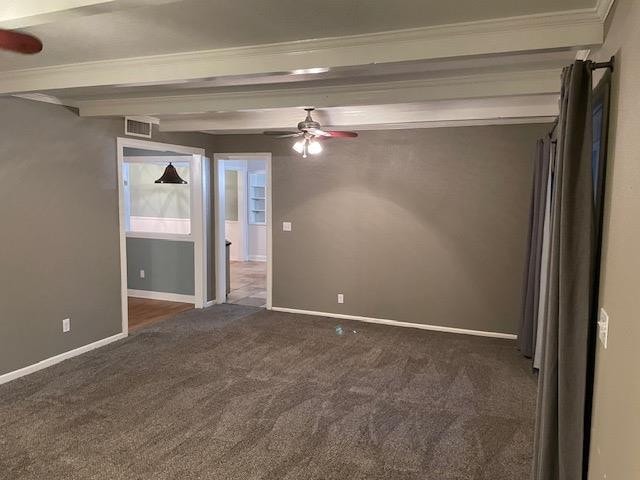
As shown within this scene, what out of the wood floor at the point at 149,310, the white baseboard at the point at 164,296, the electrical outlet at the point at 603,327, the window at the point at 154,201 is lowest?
the wood floor at the point at 149,310

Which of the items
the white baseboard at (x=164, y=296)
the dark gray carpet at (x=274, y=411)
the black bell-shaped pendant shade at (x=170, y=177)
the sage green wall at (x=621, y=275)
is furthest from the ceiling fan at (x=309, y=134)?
the white baseboard at (x=164, y=296)

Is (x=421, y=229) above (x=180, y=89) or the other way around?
the other way around

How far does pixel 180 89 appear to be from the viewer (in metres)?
3.84

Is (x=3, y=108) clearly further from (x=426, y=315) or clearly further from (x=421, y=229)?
(x=426, y=315)

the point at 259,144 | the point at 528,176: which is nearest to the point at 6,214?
the point at 259,144

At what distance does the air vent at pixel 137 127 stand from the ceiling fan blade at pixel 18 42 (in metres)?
2.71

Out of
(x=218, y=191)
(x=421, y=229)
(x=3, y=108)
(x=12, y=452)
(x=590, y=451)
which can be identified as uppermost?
(x=3, y=108)

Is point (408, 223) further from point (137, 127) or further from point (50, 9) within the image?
point (50, 9)

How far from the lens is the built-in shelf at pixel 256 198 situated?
1065 cm

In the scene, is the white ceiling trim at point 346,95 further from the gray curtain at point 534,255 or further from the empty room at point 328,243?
the gray curtain at point 534,255

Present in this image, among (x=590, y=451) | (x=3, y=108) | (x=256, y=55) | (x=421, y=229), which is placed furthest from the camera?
(x=421, y=229)

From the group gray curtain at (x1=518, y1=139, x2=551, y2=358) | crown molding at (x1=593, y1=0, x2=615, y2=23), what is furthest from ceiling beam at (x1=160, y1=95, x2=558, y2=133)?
crown molding at (x1=593, y1=0, x2=615, y2=23)

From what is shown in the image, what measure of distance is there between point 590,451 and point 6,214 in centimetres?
428

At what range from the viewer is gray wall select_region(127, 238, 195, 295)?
22.0 feet
